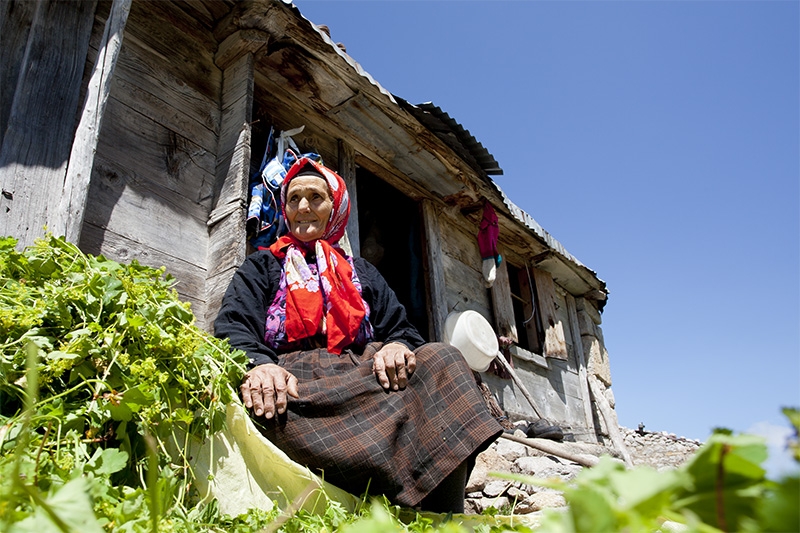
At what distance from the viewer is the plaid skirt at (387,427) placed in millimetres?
1827

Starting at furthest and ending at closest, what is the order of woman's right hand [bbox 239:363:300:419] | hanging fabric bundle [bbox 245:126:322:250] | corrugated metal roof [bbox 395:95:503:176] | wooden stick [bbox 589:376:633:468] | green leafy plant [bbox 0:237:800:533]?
wooden stick [bbox 589:376:633:468], corrugated metal roof [bbox 395:95:503:176], hanging fabric bundle [bbox 245:126:322:250], woman's right hand [bbox 239:363:300:419], green leafy plant [bbox 0:237:800:533]

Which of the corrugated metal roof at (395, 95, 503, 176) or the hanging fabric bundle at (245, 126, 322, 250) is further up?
the corrugated metal roof at (395, 95, 503, 176)

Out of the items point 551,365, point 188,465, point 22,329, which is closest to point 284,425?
point 188,465

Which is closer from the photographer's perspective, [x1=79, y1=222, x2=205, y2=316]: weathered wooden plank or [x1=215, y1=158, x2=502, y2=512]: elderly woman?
[x1=215, y1=158, x2=502, y2=512]: elderly woman

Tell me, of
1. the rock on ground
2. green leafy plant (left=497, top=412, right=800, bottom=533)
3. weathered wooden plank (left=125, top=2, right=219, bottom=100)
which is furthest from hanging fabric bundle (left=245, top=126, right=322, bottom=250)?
green leafy plant (left=497, top=412, right=800, bottom=533)

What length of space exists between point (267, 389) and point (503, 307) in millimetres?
4520

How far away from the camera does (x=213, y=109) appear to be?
11.3ft

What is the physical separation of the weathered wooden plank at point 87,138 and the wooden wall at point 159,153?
31 centimetres

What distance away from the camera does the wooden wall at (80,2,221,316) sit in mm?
2705

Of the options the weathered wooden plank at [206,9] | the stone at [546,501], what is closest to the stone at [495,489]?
the stone at [546,501]

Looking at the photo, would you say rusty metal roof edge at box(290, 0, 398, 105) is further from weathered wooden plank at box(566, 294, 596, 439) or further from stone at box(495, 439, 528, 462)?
weathered wooden plank at box(566, 294, 596, 439)

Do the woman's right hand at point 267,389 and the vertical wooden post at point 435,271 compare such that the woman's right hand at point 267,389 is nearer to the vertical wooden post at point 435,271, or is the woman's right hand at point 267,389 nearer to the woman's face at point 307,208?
the woman's face at point 307,208

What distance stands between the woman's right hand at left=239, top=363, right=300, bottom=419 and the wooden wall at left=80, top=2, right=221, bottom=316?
1212 mm

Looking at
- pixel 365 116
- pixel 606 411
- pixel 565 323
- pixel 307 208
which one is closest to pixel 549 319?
pixel 565 323
